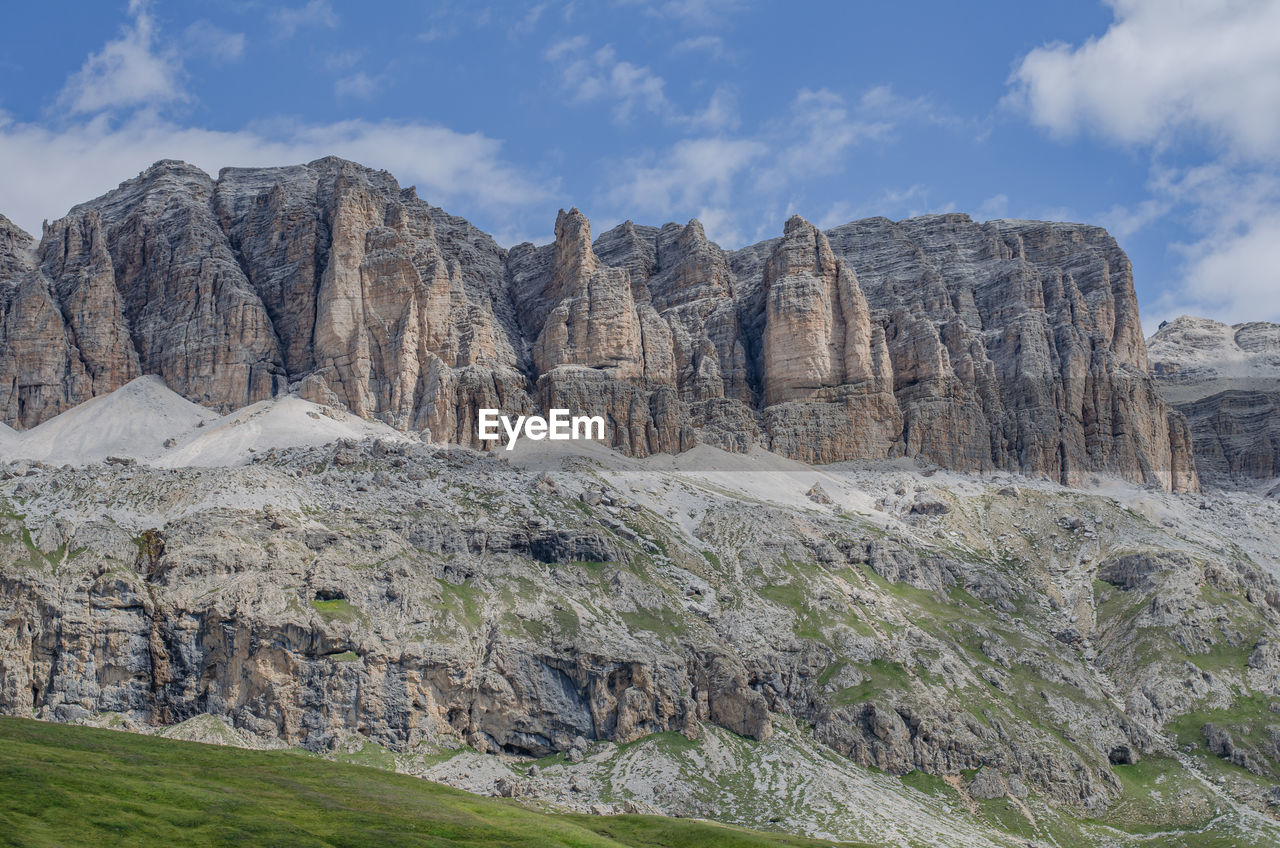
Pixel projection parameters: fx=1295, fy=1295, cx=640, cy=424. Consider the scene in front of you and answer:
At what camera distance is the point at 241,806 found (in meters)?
121

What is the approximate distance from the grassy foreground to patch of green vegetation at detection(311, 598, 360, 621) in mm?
25524

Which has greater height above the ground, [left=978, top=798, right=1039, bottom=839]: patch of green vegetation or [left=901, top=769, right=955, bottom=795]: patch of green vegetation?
[left=901, top=769, right=955, bottom=795]: patch of green vegetation

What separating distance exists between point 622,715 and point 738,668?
20899 mm

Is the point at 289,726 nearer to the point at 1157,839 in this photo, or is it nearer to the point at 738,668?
the point at 738,668

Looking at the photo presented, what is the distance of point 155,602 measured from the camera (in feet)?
596

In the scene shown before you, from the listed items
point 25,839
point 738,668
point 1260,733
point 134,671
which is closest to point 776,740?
point 738,668

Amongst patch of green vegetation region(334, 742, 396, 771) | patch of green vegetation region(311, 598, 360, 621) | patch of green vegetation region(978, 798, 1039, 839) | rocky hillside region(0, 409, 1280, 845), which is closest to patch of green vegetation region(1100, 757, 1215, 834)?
rocky hillside region(0, 409, 1280, 845)

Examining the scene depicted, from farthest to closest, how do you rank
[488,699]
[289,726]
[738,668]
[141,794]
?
1. [738,668]
2. [488,699]
3. [289,726]
4. [141,794]

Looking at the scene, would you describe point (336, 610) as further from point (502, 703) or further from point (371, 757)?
point (502, 703)

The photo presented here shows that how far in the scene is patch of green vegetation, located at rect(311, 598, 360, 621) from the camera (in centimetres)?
18204

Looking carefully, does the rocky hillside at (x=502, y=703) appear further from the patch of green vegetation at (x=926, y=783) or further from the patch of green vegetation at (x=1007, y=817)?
the patch of green vegetation at (x=926, y=783)

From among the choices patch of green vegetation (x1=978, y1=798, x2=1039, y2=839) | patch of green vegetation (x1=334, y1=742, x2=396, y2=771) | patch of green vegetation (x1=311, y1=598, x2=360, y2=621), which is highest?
patch of green vegetation (x1=311, y1=598, x2=360, y2=621)

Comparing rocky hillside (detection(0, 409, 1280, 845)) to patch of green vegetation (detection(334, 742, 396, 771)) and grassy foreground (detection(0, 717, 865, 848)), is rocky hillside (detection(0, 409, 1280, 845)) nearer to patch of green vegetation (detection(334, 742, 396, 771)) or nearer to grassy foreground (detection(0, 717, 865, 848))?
patch of green vegetation (detection(334, 742, 396, 771))

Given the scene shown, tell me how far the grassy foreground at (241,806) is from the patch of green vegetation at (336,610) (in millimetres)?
25524
